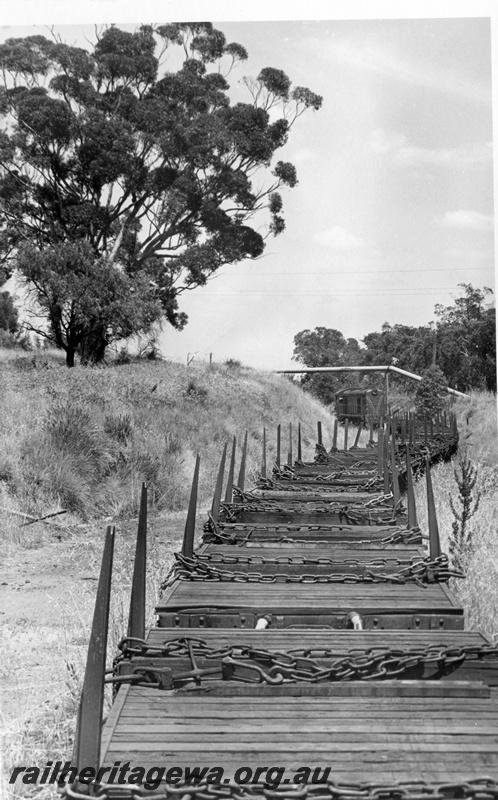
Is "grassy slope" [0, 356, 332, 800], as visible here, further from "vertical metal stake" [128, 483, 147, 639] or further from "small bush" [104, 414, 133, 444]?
"vertical metal stake" [128, 483, 147, 639]

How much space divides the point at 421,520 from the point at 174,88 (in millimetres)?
14720

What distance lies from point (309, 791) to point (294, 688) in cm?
57

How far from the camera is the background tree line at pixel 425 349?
13.8m

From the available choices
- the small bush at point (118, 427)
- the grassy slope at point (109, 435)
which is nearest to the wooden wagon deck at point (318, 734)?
the grassy slope at point (109, 435)

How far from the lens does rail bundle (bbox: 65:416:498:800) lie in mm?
2078

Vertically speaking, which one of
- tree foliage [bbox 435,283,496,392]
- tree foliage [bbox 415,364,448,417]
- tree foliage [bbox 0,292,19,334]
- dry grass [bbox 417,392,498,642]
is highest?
tree foliage [bbox 0,292,19,334]

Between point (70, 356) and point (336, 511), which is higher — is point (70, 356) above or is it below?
above

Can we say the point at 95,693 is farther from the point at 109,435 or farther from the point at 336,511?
the point at 109,435

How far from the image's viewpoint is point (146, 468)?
12.1m

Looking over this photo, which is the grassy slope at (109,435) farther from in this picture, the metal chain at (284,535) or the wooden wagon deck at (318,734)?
the wooden wagon deck at (318,734)

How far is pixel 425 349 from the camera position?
890 inches

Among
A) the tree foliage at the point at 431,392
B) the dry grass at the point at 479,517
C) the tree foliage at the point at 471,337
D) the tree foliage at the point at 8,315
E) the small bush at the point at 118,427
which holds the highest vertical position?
the tree foliage at the point at 8,315

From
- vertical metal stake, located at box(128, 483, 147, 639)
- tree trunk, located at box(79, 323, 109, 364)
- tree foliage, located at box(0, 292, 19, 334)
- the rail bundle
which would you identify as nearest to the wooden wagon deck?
the rail bundle

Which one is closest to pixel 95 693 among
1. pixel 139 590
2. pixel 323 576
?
pixel 139 590
